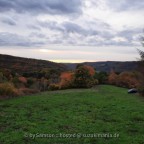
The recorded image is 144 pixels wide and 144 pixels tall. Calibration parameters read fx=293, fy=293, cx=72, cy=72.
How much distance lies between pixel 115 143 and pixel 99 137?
1427 millimetres

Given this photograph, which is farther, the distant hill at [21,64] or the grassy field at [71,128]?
the distant hill at [21,64]

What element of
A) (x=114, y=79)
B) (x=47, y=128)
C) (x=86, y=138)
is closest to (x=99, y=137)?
(x=86, y=138)

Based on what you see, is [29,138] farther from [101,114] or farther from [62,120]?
[101,114]

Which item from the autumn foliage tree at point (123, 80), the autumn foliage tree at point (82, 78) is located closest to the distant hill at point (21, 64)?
the autumn foliage tree at point (123, 80)

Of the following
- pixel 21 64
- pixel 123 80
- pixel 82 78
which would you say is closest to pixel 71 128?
pixel 82 78

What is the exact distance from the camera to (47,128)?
17703 millimetres

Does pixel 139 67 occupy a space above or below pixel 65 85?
above

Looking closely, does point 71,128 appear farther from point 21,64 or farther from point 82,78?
point 21,64

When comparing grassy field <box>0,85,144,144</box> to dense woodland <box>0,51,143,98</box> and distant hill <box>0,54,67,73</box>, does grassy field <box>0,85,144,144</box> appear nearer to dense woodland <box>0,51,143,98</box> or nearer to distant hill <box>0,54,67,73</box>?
dense woodland <box>0,51,143,98</box>

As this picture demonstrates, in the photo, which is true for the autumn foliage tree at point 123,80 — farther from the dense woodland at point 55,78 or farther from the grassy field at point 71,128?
the grassy field at point 71,128

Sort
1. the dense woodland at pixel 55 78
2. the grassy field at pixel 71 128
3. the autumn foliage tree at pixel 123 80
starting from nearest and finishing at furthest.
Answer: the grassy field at pixel 71 128
the dense woodland at pixel 55 78
the autumn foliage tree at pixel 123 80

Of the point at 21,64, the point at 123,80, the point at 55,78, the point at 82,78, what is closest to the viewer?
the point at 82,78

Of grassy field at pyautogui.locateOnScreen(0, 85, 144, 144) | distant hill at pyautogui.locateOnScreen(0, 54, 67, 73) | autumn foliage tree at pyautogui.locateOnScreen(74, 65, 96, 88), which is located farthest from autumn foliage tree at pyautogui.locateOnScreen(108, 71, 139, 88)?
grassy field at pyautogui.locateOnScreen(0, 85, 144, 144)

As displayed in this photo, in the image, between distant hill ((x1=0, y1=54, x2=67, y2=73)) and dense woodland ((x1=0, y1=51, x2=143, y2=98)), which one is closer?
dense woodland ((x1=0, y1=51, x2=143, y2=98))
